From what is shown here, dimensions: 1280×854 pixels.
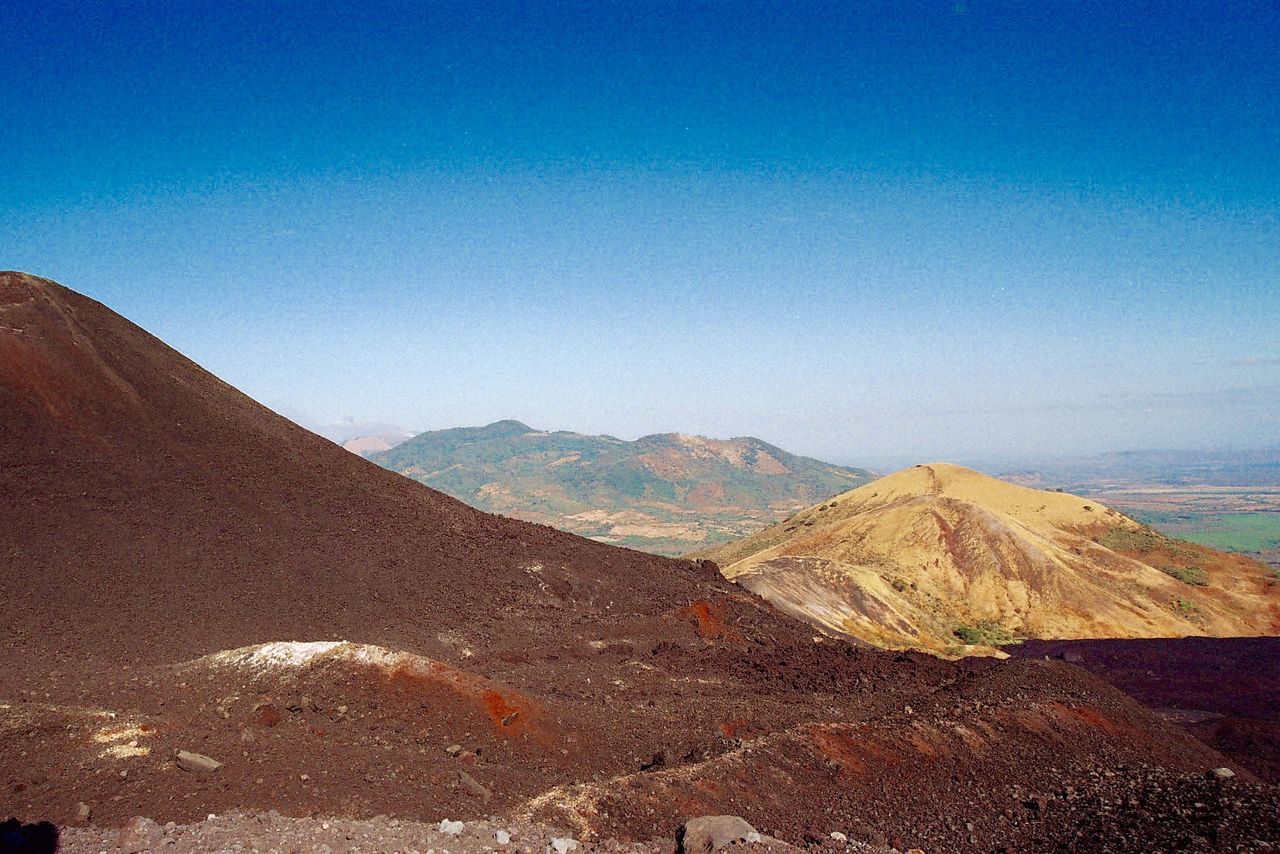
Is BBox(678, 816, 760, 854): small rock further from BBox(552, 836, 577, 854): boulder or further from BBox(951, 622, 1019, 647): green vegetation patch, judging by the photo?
BBox(951, 622, 1019, 647): green vegetation patch

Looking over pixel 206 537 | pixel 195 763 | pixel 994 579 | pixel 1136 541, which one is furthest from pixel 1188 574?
pixel 195 763

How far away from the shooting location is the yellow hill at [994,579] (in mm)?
36594

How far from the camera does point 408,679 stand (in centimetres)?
1393

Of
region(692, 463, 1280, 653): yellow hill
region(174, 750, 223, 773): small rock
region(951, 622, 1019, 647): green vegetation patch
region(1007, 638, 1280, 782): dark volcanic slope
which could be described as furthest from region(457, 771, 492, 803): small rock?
region(951, 622, 1019, 647): green vegetation patch

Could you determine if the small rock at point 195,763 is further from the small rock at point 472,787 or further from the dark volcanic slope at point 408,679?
the small rock at point 472,787

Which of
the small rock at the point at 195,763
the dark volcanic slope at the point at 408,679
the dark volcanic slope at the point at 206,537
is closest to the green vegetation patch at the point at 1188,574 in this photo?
the dark volcanic slope at the point at 408,679

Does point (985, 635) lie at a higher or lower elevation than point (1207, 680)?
lower

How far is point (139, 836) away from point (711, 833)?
24.2ft

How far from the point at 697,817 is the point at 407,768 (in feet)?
15.6

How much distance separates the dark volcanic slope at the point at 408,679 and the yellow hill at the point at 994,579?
10.7 meters

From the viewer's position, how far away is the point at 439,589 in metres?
23.4

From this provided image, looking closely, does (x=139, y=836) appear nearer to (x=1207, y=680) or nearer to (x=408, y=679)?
(x=408, y=679)

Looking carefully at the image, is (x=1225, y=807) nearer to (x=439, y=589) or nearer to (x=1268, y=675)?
(x=439, y=589)

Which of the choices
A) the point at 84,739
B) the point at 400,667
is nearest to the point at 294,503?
the point at 400,667
